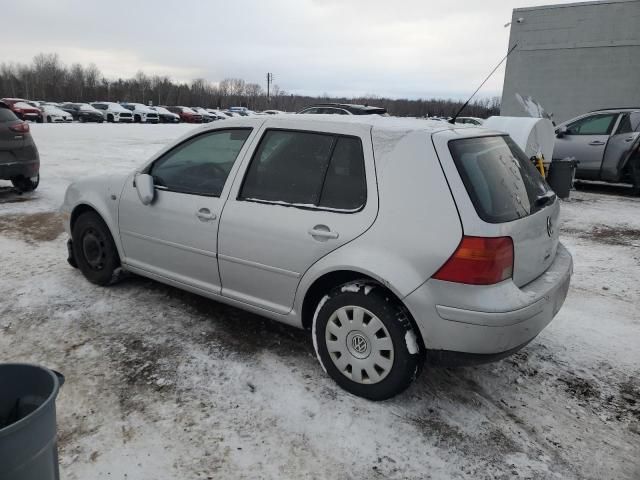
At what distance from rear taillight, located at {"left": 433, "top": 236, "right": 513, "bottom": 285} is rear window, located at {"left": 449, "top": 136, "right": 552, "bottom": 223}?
0.44 feet

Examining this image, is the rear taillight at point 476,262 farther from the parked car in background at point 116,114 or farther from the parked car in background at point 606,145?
the parked car in background at point 116,114

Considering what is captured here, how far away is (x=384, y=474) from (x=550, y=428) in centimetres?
103

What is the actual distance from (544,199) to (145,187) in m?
2.78

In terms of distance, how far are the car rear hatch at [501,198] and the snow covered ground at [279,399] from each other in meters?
0.82

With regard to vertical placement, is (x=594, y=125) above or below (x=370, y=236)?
above

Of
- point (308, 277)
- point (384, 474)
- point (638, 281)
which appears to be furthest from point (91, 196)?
point (638, 281)

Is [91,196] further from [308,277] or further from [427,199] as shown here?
[427,199]

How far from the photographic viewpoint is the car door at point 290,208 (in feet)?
8.90

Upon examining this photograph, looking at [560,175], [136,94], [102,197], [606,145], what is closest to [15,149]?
[102,197]

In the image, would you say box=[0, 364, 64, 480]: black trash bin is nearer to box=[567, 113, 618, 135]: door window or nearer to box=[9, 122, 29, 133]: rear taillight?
box=[9, 122, 29, 133]: rear taillight

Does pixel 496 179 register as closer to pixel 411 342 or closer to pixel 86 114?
pixel 411 342

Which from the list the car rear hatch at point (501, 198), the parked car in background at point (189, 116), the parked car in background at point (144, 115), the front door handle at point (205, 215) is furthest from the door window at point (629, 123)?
the parked car in background at point (189, 116)

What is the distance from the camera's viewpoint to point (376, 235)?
257 cm

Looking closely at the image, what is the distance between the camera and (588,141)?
1014 cm
